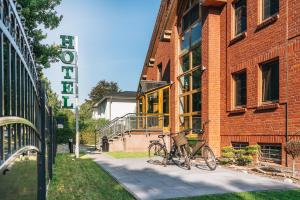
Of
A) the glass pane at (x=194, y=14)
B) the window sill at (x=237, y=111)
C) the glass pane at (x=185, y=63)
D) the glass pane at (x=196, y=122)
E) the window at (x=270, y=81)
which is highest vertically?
the glass pane at (x=194, y=14)

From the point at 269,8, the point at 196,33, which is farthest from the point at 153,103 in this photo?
the point at 269,8

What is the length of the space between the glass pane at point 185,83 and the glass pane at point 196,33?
184cm

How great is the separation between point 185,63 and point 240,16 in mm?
5064

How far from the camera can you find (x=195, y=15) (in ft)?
53.0

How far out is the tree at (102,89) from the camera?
6906cm

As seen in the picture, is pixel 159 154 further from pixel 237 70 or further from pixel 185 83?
pixel 185 83

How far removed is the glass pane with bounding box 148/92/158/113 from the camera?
2211 cm

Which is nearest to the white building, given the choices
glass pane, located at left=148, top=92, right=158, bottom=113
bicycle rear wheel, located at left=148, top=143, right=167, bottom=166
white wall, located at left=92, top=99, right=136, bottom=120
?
white wall, located at left=92, top=99, right=136, bottom=120

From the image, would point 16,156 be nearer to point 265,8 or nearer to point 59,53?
point 265,8

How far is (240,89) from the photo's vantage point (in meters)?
12.7

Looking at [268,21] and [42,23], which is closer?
[268,21]

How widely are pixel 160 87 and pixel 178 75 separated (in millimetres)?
2988

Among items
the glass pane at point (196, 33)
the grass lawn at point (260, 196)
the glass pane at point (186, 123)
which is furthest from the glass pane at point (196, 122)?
the grass lawn at point (260, 196)

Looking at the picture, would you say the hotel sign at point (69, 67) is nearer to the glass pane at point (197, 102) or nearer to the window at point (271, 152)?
the glass pane at point (197, 102)
